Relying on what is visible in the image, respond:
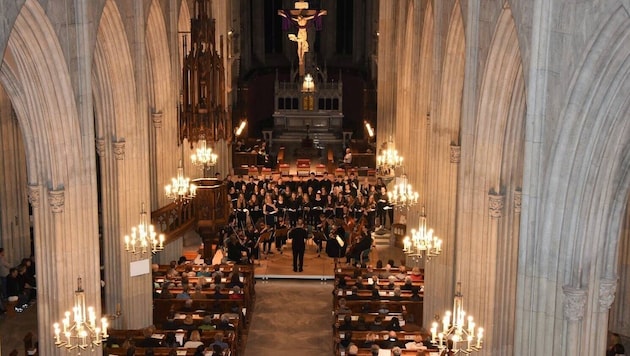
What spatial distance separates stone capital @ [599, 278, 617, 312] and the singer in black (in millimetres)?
16401

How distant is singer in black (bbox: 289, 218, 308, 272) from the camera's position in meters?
33.2

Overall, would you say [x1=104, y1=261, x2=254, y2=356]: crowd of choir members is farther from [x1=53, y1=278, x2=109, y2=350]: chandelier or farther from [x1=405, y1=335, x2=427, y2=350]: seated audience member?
[x1=405, y1=335, x2=427, y2=350]: seated audience member

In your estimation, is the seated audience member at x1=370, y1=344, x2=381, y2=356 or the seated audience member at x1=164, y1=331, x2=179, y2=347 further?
the seated audience member at x1=164, y1=331, x2=179, y2=347

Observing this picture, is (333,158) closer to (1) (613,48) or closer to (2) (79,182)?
(2) (79,182)

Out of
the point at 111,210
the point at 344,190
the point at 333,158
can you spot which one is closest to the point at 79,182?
the point at 111,210

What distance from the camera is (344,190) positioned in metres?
39.3

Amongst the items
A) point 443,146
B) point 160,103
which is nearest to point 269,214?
point 160,103

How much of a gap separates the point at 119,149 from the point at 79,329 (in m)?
7.09

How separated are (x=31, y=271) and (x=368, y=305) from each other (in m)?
10.7

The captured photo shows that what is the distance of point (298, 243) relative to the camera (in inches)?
1314

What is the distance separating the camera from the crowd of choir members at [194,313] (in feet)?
79.6

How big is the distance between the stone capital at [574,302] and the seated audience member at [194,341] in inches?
410

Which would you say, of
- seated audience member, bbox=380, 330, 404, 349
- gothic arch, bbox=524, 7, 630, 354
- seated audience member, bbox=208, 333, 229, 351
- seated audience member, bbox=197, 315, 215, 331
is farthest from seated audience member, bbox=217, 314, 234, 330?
gothic arch, bbox=524, 7, 630, 354

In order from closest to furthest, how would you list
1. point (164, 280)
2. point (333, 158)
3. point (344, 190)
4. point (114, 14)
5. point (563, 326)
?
point (563, 326) → point (114, 14) → point (164, 280) → point (344, 190) → point (333, 158)
